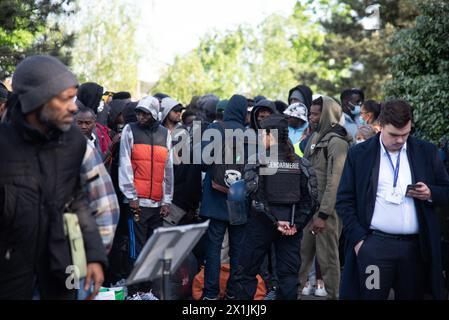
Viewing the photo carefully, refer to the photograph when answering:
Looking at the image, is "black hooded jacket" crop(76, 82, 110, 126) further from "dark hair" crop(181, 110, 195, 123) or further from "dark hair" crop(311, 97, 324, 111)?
"dark hair" crop(181, 110, 195, 123)

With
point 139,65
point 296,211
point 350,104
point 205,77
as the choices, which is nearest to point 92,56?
point 139,65

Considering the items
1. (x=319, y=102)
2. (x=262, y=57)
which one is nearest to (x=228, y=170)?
(x=319, y=102)

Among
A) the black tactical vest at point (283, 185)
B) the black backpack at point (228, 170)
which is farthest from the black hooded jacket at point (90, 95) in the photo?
the black tactical vest at point (283, 185)

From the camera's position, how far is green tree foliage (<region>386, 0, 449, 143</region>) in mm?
12914

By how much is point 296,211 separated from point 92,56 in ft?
89.4

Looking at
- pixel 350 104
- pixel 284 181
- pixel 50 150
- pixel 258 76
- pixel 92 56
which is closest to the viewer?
pixel 50 150

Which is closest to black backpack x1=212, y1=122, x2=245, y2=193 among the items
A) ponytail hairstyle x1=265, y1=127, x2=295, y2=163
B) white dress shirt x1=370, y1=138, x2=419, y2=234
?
ponytail hairstyle x1=265, y1=127, x2=295, y2=163

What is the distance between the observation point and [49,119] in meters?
4.57

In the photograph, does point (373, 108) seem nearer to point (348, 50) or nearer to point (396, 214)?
point (396, 214)

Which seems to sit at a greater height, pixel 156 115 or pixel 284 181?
pixel 156 115

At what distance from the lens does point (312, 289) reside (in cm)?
1088

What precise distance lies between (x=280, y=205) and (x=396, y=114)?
223 centimetres

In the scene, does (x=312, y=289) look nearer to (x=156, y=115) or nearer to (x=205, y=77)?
(x=156, y=115)

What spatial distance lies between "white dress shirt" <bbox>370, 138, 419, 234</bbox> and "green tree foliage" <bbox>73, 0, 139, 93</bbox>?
2755 cm
